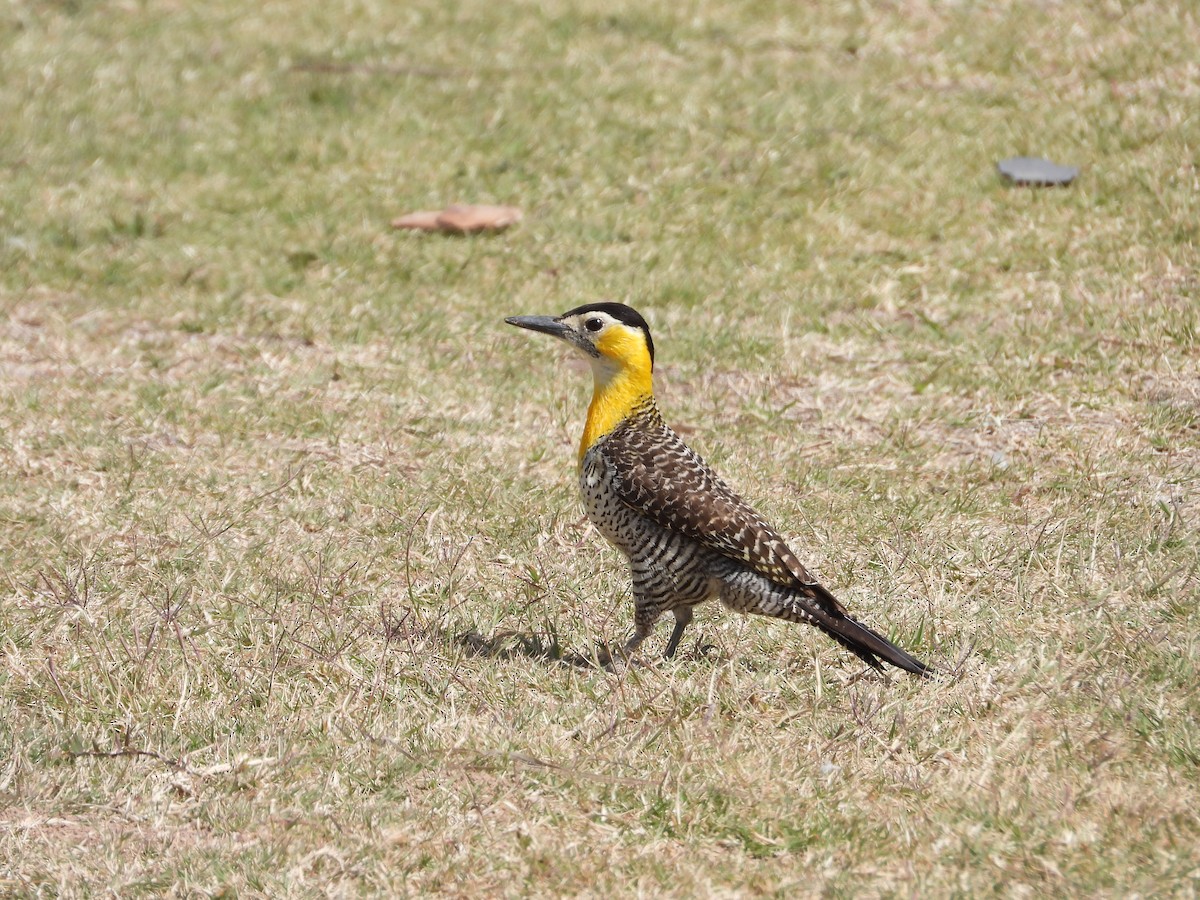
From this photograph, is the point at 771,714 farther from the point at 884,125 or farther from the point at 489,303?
the point at 884,125

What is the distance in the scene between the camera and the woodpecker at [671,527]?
537cm

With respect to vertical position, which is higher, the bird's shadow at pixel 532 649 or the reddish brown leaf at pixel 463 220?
the reddish brown leaf at pixel 463 220

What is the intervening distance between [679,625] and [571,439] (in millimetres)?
2226

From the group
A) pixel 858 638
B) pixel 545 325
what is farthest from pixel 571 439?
pixel 858 638

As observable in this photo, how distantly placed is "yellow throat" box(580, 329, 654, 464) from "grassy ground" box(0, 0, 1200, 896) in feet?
2.52

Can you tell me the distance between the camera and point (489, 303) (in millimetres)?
9375

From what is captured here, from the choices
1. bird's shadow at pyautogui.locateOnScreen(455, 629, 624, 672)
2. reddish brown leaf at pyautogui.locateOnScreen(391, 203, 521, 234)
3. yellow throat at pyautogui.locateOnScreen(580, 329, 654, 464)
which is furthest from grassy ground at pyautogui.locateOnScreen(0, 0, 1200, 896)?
yellow throat at pyautogui.locateOnScreen(580, 329, 654, 464)

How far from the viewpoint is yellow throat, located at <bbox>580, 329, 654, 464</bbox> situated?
589cm

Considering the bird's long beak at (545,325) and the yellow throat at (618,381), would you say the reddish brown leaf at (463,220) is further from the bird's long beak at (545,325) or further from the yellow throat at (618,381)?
the yellow throat at (618,381)

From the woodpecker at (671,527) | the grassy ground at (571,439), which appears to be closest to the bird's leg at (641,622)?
the woodpecker at (671,527)

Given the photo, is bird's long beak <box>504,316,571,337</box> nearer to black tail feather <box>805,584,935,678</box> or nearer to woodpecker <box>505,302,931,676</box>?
woodpecker <box>505,302,931,676</box>

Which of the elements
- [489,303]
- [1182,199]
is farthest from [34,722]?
[1182,199]

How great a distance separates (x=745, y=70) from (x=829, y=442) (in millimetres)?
4904

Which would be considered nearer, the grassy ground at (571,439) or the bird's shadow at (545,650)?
the grassy ground at (571,439)
